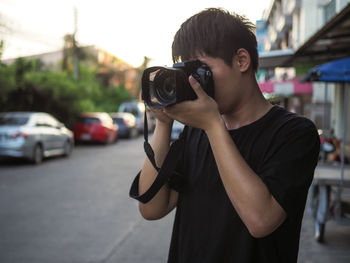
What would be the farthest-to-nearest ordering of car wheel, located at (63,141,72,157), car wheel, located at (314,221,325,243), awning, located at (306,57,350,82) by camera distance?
car wheel, located at (63,141,72,157), awning, located at (306,57,350,82), car wheel, located at (314,221,325,243)

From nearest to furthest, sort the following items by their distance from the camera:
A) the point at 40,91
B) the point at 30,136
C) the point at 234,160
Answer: the point at 234,160
the point at 30,136
the point at 40,91

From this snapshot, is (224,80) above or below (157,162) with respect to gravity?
above

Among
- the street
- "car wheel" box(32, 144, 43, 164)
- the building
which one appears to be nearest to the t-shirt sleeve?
the street

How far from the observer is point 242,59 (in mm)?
1266

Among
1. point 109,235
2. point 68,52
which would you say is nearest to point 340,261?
point 109,235

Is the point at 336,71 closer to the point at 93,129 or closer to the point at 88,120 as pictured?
the point at 93,129

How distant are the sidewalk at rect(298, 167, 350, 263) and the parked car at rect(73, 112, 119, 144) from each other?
1193 cm

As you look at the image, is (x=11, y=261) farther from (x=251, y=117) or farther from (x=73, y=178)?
(x=73, y=178)

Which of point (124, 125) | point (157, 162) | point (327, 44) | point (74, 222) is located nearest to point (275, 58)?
point (327, 44)

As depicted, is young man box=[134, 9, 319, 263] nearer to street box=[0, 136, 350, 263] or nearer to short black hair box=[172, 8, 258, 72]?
short black hair box=[172, 8, 258, 72]

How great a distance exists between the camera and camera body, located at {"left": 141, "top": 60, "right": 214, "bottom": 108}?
3.92ft

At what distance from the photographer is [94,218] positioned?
5.30 metres

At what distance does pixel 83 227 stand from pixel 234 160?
412 centimetres

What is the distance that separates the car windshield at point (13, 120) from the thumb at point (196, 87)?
390 inches
